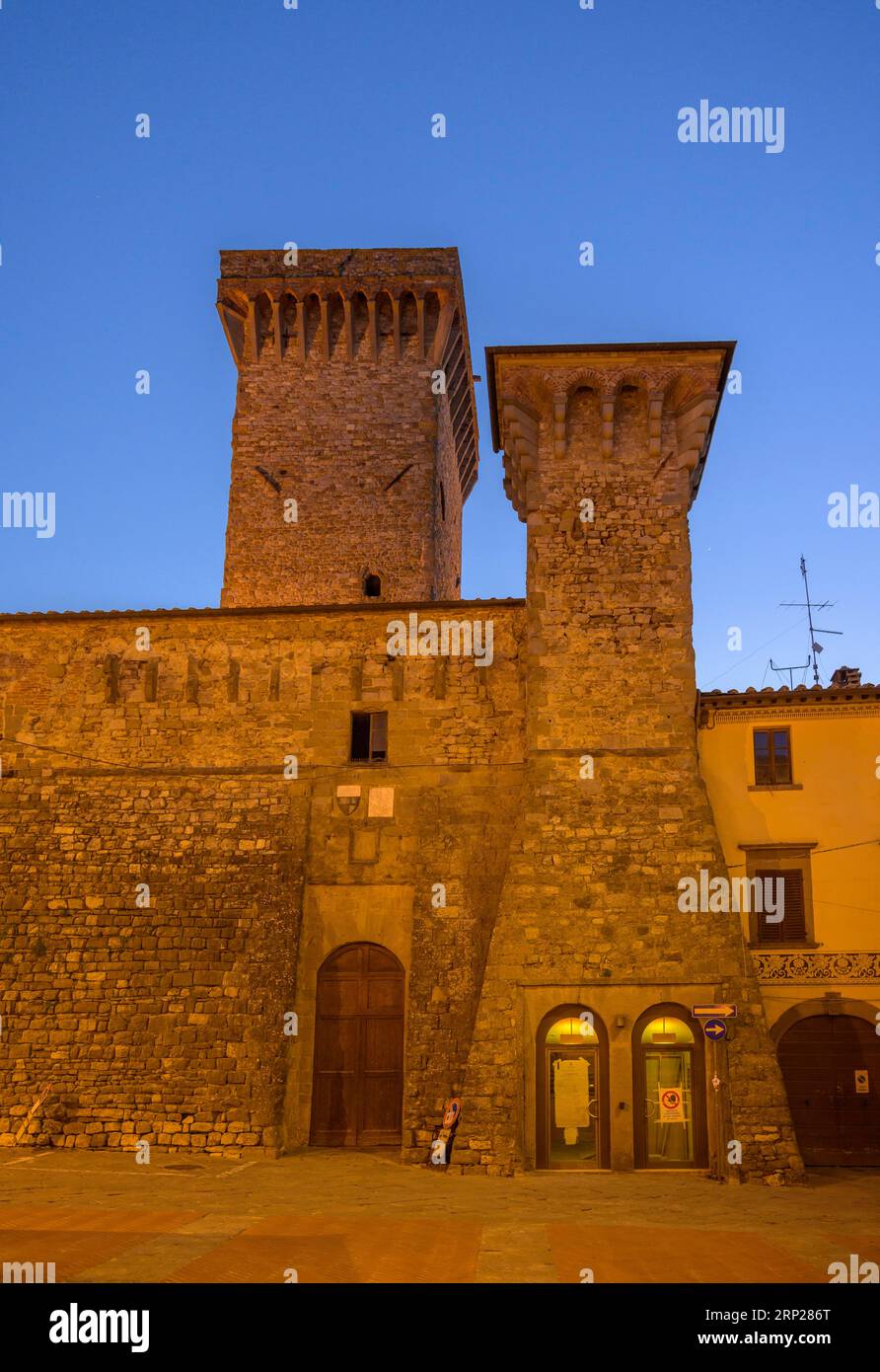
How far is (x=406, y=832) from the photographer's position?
60.2ft

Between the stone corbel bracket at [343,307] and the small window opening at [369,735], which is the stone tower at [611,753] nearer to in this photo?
the small window opening at [369,735]

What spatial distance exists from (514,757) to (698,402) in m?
6.77

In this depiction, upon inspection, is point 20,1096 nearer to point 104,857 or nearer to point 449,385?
point 104,857

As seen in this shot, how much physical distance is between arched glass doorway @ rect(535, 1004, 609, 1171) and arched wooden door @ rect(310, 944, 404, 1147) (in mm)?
2485

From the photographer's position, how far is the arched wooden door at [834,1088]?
56.2 feet

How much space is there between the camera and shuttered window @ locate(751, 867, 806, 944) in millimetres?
17859

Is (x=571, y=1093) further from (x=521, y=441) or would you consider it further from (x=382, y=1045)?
(x=521, y=441)

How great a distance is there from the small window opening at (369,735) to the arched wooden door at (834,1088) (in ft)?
26.3

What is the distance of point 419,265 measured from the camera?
29.3 m

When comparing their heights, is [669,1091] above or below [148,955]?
below

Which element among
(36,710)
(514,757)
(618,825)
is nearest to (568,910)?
(618,825)

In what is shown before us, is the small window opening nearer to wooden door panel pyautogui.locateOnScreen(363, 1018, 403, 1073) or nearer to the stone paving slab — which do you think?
wooden door panel pyautogui.locateOnScreen(363, 1018, 403, 1073)

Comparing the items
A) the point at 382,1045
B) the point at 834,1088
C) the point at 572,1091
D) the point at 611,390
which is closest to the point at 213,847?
the point at 382,1045

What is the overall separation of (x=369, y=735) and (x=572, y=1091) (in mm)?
6656
